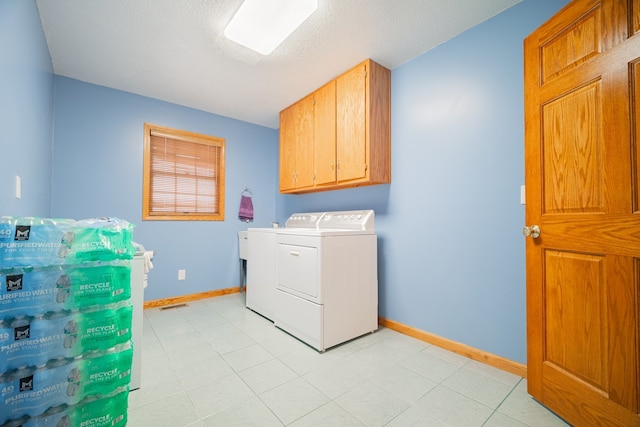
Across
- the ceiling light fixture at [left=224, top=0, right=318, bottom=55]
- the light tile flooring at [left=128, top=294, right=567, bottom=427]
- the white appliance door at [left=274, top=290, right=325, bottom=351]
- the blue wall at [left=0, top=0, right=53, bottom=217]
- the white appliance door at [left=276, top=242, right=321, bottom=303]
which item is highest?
the ceiling light fixture at [left=224, top=0, right=318, bottom=55]

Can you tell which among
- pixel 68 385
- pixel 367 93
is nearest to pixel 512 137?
→ pixel 367 93

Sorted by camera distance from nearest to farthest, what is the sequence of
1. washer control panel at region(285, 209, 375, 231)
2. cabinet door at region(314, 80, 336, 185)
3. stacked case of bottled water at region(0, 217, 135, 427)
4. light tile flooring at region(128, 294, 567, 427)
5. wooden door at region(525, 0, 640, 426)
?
stacked case of bottled water at region(0, 217, 135, 427) → wooden door at region(525, 0, 640, 426) → light tile flooring at region(128, 294, 567, 427) → washer control panel at region(285, 209, 375, 231) → cabinet door at region(314, 80, 336, 185)

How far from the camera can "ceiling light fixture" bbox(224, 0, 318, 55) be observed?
5.49ft

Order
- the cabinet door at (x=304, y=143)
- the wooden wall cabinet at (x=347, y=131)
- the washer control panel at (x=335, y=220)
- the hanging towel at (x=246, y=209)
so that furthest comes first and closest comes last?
the hanging towel at (x=246, y=209), the cabinet door at (x=304, y=143), the washer control panel at (x=335, y=220), the wooden wall cabinet at (x=347, y=131)

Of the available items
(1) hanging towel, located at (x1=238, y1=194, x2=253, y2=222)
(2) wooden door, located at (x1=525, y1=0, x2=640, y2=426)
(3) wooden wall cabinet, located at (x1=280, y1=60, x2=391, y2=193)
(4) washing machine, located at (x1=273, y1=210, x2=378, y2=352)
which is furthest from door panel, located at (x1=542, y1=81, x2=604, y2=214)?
(1) hanging towel, located at (x1=238, y1=194, x2=253, y2=222)

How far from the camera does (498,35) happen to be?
182 cm

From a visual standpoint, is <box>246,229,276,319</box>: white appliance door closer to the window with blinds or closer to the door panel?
the window with blinds

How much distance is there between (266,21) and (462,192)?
187 centimetres

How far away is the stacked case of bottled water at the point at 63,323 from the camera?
0.93 metres

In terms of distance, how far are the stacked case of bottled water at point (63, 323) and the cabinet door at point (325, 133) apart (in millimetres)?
1867

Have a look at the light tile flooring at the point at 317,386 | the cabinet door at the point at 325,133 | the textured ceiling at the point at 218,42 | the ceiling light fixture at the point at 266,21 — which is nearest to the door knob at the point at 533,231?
the light tile flooring at the point at 317,386

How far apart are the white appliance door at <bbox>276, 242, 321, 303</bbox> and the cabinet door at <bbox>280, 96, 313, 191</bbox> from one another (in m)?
0.94

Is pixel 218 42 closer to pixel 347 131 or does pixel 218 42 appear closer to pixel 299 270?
pixel 347 131

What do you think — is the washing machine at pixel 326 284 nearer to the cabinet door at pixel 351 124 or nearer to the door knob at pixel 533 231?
the cabinet door at pixel 351 124
